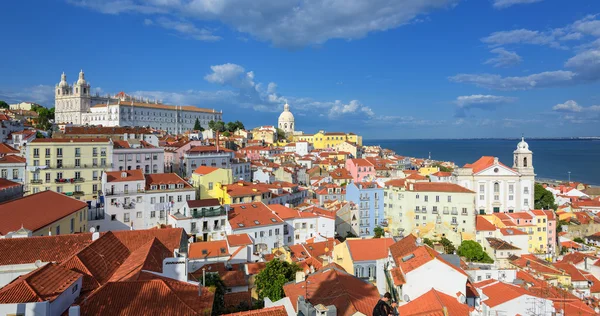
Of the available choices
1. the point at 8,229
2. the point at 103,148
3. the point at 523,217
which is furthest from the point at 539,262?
the point at 103,148

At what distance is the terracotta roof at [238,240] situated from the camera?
85.7ft

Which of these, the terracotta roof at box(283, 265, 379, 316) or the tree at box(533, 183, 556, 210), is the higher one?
the terracotta roof at box(283, 265, 379, 316)

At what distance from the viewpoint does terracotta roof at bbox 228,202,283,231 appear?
29.7 m

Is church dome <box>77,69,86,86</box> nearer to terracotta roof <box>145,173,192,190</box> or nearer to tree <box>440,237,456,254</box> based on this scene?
terracotta roof <box>145,173,192,190</box>

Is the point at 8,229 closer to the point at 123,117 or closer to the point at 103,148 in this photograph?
the point at 103,148

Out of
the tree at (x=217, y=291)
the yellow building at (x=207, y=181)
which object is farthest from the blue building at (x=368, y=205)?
the tree at (x=217, y=291)

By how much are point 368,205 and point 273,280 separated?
87.6ft

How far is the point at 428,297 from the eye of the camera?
47.5 ft

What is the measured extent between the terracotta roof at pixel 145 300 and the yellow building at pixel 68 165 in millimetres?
28699

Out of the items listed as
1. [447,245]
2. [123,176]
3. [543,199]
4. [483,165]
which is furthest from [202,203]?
[543,199]

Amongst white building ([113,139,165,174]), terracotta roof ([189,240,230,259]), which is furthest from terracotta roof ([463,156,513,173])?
white building ([113,139,165,174])

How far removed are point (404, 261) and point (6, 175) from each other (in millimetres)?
35171

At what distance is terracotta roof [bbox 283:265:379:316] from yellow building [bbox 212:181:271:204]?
19.8 metres

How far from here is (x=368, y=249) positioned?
22844mm
